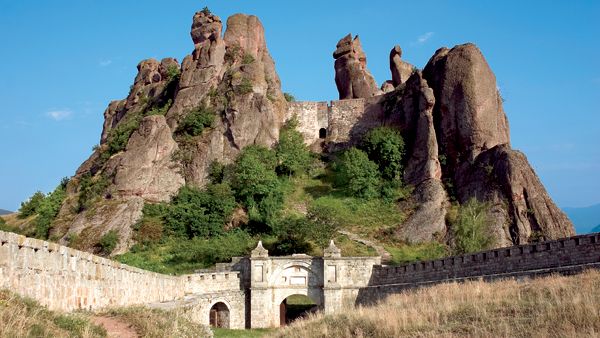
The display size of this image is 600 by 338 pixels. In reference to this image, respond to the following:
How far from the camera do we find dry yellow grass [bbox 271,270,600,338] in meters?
15.0

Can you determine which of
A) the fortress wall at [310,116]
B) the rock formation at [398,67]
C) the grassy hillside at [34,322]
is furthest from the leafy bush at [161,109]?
the grassy hillside at [34,322]

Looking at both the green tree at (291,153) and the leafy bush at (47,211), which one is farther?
the green tree at (291,153)

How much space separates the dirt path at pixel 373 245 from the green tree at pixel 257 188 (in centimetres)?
480

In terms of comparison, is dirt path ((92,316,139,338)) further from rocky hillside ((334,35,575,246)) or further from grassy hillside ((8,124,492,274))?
rocky hillside ((334,35,575,246))

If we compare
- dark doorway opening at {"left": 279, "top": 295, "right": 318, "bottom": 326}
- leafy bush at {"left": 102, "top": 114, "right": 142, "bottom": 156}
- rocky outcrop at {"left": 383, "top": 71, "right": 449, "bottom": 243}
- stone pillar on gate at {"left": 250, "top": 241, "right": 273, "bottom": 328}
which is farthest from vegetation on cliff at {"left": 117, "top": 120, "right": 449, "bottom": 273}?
leafy bush at {"left": 102, "top": 114, "right": 142, "bottom": 156}

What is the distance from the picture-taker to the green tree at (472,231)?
39.4 meters

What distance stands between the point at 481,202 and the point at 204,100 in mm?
22105

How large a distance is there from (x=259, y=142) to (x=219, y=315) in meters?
→ 16.4

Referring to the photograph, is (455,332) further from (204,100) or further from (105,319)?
(204,100)

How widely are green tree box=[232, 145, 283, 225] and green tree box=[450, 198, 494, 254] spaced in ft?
39.0

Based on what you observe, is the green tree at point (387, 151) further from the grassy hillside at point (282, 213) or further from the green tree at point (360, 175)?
the green tree at point (360, 175)

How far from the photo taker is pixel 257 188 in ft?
159

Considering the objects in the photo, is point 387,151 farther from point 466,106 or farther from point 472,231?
point 472,231

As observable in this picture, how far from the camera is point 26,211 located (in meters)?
56.3
